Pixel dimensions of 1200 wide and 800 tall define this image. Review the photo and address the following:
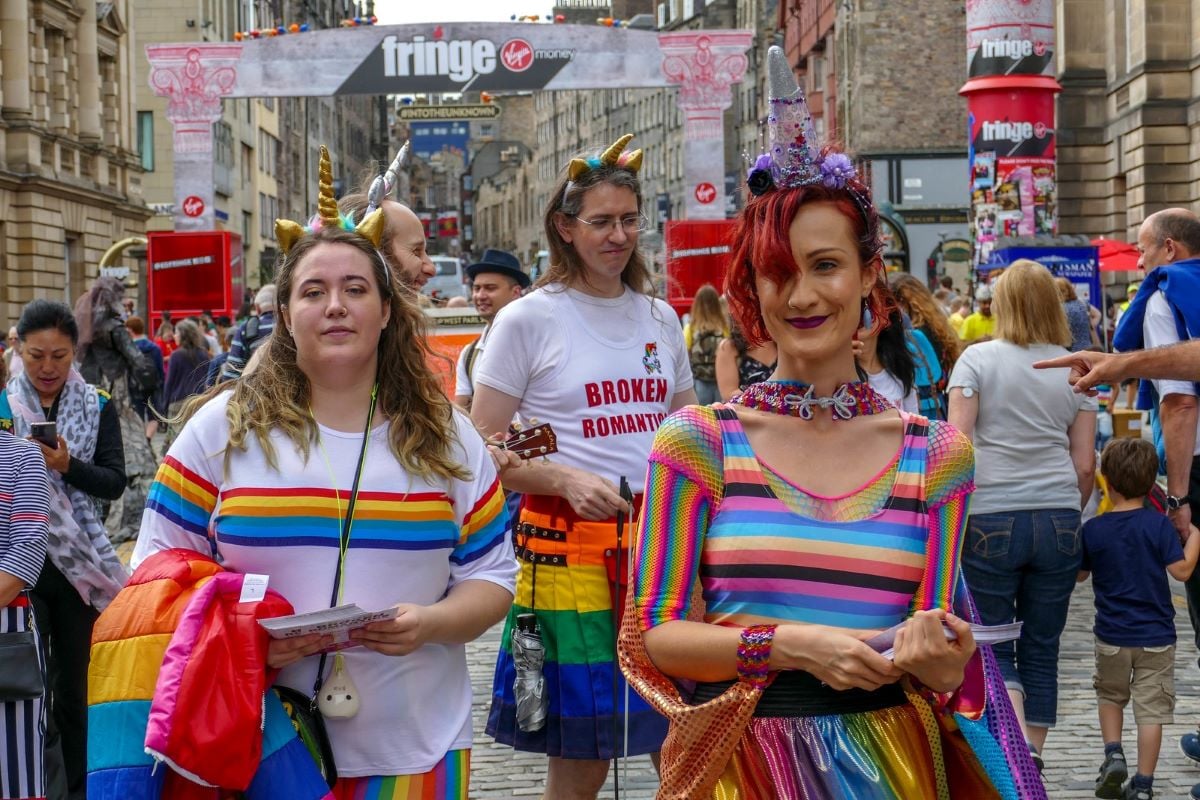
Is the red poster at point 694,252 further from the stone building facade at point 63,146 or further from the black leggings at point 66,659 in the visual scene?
the black leggings at point 66,659

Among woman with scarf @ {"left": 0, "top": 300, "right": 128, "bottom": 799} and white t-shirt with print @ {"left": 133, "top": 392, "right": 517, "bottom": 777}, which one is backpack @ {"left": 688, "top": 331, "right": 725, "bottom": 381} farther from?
white t-shirt with print @ {"left": 133, "top": 392, "right": 517, "bottom": 777}

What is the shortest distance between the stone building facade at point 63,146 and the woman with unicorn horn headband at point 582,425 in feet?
106

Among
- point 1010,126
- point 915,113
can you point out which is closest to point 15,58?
point 1010,126

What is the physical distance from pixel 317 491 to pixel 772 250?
102cm

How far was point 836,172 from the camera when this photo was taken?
2.85m

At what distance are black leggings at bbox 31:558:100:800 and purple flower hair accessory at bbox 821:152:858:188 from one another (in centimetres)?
383

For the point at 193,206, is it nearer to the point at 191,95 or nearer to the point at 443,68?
the point at 191,95

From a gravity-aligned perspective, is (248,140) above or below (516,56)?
above

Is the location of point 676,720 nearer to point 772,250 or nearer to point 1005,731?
point 1005,731

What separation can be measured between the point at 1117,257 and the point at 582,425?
76.1ft

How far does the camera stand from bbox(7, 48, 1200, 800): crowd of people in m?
2.72

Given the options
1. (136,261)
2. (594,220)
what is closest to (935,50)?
(136,261)

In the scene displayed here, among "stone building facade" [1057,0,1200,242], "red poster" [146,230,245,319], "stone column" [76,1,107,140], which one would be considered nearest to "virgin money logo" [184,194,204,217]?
"red poster" [146,230,245,319]

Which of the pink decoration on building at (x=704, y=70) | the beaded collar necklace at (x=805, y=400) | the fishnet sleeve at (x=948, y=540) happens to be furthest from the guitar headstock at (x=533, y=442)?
the pink decoration on building at (x=704, y=70)
